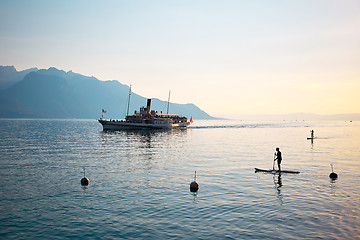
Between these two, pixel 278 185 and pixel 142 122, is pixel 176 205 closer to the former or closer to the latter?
pixel 278 185

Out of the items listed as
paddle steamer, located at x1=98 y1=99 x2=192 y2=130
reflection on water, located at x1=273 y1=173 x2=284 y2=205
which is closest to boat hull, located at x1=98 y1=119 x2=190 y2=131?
paddle steamer, located at x1=98 y1=99 x2=192 y2=130

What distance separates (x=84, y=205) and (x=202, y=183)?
1087 cm

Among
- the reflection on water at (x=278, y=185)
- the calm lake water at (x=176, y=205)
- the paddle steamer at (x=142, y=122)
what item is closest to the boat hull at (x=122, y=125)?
the paddle steamer at (x=142, y=122)

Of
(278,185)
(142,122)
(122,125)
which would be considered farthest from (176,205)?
(142,122)

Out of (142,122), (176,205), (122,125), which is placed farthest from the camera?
(142,122)

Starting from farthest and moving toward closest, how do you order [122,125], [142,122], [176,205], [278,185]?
[142,122] < [122,125] < [278,185] < [176,205]

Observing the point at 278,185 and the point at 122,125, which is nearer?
the point at 278,185

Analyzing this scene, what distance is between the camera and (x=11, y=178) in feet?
87.0

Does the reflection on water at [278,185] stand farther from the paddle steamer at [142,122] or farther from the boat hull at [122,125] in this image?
the paddle steamer at [142,122]

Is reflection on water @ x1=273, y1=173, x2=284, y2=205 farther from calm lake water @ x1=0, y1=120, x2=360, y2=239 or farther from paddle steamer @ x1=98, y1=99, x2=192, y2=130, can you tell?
paddle steamer @ x1=98, y1=99, x2=192, y2=130

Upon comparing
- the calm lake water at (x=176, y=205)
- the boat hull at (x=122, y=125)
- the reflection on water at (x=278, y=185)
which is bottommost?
the calm lake water at (x=176, y=205)

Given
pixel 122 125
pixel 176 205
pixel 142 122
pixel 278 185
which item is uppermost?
pixel 142 122

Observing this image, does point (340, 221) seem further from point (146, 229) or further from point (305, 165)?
point (305, 165)

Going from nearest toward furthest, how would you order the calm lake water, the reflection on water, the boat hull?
the calm lake water → the reflection on water → the boat hull
